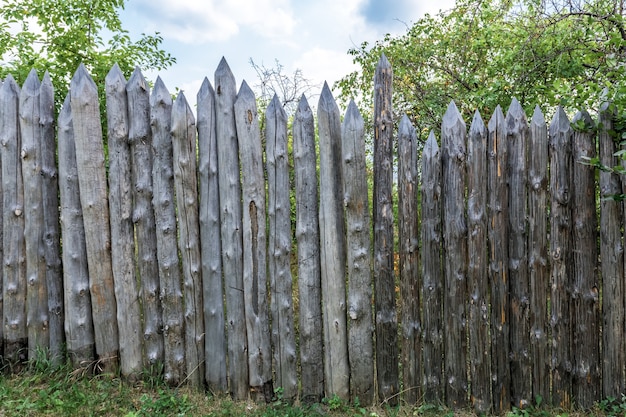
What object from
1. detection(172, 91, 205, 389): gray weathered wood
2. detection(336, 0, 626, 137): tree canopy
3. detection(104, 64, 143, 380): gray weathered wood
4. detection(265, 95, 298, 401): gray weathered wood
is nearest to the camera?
detection(265, 95, 298, 401): gray weathered wood

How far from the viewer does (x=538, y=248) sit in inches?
151

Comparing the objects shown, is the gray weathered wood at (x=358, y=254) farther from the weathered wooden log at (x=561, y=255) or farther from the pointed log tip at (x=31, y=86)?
the pointed log tip at (x=31, y=86)

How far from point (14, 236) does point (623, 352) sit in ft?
16.3

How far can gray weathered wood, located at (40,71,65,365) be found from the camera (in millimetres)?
4297

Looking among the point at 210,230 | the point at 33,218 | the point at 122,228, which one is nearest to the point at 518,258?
the point at 210,230

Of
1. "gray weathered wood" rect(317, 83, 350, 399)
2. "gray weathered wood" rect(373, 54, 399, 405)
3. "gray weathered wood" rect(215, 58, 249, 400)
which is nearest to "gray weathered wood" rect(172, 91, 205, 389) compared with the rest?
"gray weathered wood" rect(215, 58, 249, 400)

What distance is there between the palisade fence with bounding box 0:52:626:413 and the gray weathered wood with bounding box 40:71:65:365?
0.55ft

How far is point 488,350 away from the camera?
154 inches

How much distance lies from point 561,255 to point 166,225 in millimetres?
3028

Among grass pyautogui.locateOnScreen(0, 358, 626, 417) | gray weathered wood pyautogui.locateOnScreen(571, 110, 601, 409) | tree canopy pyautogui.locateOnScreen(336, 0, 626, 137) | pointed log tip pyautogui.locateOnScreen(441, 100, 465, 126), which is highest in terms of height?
tree canopy pyautogui.locateOnScreen(336, 0, 626, 137)

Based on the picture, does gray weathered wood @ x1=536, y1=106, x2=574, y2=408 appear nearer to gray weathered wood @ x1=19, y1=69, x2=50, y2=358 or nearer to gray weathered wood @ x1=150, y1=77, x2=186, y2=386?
gray weathered wood @ x1=150, y1=77, x2=186, y2=386

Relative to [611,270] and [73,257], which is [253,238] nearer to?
[73,257]

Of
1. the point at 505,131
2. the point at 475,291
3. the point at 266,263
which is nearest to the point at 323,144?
the point at 266,263

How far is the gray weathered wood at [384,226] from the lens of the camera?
3.81 m
